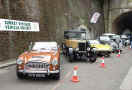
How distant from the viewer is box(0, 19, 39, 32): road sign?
13008 mm

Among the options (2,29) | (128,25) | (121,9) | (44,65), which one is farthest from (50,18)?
(128,25)

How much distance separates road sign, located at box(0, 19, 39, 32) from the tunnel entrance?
2459 cm

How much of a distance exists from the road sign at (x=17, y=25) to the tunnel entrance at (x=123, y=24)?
24.6m

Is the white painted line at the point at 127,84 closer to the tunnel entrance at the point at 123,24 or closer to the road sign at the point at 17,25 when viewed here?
the road sign at the point at 17,25

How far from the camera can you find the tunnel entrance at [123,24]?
38250 mm

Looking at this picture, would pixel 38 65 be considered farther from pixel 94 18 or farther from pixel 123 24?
pixel 123 24

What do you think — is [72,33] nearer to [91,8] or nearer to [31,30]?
[31,30]

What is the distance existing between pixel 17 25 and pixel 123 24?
3438 centimetres

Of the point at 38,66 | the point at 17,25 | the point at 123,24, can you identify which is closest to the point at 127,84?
the point at 38,66

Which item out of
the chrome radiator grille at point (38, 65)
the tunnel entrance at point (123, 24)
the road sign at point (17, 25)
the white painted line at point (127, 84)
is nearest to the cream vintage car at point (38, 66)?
the chrome radiator grille at point (38, 65)

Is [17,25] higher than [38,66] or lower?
higher

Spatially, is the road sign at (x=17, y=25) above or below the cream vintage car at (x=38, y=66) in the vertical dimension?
above

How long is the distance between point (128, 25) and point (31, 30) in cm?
3518

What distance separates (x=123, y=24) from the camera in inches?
1738
